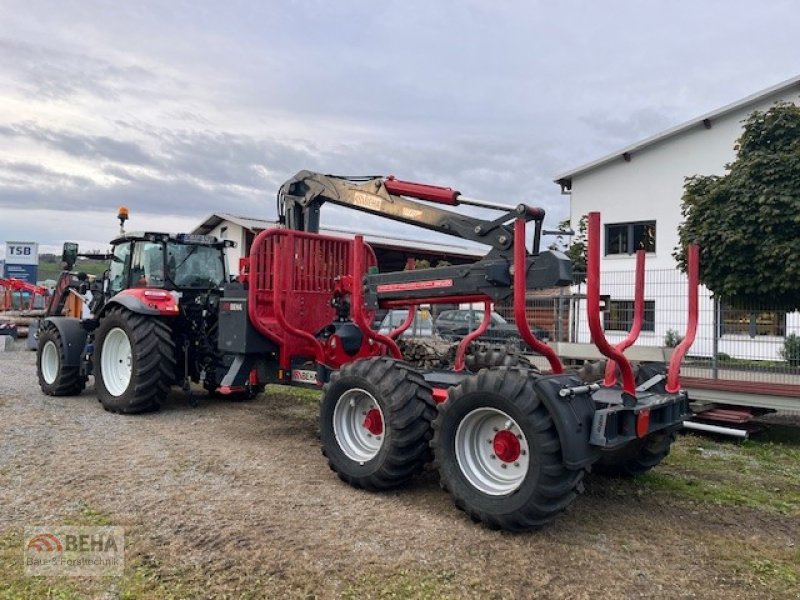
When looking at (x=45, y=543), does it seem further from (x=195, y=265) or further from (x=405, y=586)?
(x=195, y=265)

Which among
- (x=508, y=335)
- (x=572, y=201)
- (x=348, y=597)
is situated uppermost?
(x=572, y=201)

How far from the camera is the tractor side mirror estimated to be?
9367 millimetres

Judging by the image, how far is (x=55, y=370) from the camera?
956 cm

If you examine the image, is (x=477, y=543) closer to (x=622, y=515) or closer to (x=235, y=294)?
(x=622, y=515)

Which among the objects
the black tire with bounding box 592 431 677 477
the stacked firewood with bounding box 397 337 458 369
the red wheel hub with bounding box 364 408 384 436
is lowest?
the black tire with bounding box 592 431 677 477

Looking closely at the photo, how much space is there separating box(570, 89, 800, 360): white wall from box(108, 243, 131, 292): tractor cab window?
1374cm

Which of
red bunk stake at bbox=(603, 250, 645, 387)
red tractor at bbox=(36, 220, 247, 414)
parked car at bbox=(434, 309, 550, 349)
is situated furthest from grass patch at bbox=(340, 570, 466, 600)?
parked car at bbox=(434, 309, 550, 349)

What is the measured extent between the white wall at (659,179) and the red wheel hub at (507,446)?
15523 millimetres

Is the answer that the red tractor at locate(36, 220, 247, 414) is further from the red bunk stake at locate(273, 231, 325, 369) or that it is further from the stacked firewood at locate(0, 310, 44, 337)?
the stacked firewood at locate(0, 310, 44, 337)

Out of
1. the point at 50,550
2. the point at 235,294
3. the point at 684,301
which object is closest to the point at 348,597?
the point at 50,550

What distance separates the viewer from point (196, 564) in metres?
3.62

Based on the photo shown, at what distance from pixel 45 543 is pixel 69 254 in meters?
6.40

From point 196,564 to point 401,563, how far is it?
112 centimetres

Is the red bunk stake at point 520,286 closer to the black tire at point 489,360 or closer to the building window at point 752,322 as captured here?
the black tire at point 489,360
